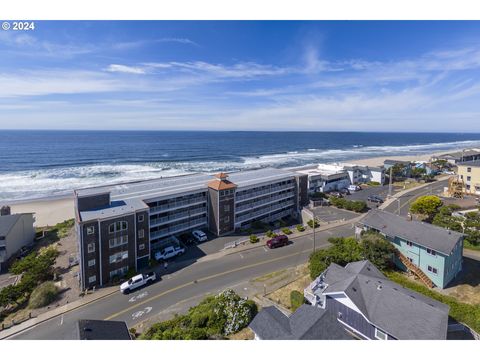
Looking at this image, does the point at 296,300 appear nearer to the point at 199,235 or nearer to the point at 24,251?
the point at 199,235

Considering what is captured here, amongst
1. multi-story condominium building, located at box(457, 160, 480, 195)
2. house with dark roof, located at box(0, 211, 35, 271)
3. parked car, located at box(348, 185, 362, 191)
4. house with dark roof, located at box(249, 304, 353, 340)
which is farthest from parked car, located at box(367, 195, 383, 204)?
house with dark roof, located at box(0, 211, 35, 271)

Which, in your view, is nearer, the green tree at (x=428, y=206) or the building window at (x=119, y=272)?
the building window at (x=119, y=272)

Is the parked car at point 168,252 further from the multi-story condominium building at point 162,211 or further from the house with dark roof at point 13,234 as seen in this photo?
the house with dark roof at point 13,234

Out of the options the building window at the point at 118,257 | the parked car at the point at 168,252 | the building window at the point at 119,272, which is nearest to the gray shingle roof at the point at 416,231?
the parked car at the point at 168,252

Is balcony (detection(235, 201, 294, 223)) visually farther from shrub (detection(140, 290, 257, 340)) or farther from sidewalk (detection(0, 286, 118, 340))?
shrub (detection(140, 290, 257, 340))

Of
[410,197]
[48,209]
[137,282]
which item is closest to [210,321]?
[137,282]

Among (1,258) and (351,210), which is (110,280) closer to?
(1,258)
